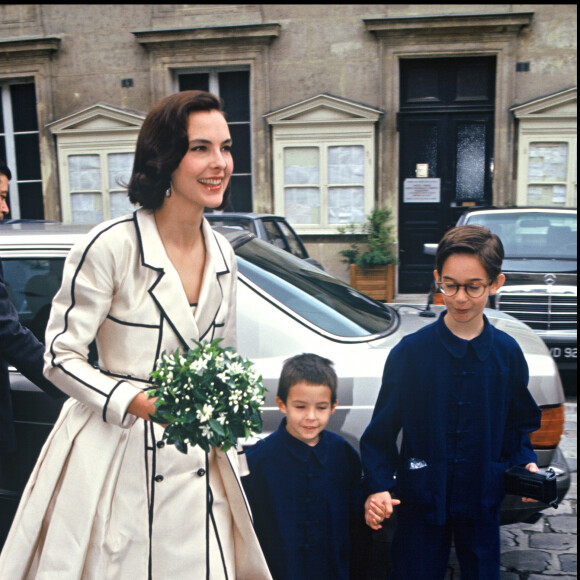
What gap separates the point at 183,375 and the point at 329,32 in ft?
35.6

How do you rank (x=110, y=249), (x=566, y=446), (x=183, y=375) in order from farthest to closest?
1. (x=566, y=446)
2. (x=110, y=249)
3. (x=183, y=375)

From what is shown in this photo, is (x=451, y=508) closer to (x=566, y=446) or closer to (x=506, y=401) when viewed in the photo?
(x=506, y=401)

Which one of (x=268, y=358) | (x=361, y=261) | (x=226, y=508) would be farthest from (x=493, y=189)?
(x=226, y=508)

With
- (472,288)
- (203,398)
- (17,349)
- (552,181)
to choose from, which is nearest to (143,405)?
(203,398)

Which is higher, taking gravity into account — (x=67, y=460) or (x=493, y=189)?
(x=493, y=189)

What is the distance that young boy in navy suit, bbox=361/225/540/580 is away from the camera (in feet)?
7.25

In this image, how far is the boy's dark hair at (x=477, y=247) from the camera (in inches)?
86.4

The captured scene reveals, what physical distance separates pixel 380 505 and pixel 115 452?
88 centimetres

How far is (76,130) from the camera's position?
12625mm

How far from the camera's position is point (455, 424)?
7.30 feet

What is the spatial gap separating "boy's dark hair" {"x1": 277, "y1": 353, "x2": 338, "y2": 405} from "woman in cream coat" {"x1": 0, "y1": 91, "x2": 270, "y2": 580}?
0.57 m

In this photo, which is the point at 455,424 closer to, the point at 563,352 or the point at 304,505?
the point at 304,505

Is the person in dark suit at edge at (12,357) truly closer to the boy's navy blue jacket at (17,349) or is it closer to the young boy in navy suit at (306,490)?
the boy's navy blue jacket at (17,349)

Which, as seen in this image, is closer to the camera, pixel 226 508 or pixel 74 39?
pixel 226 508
